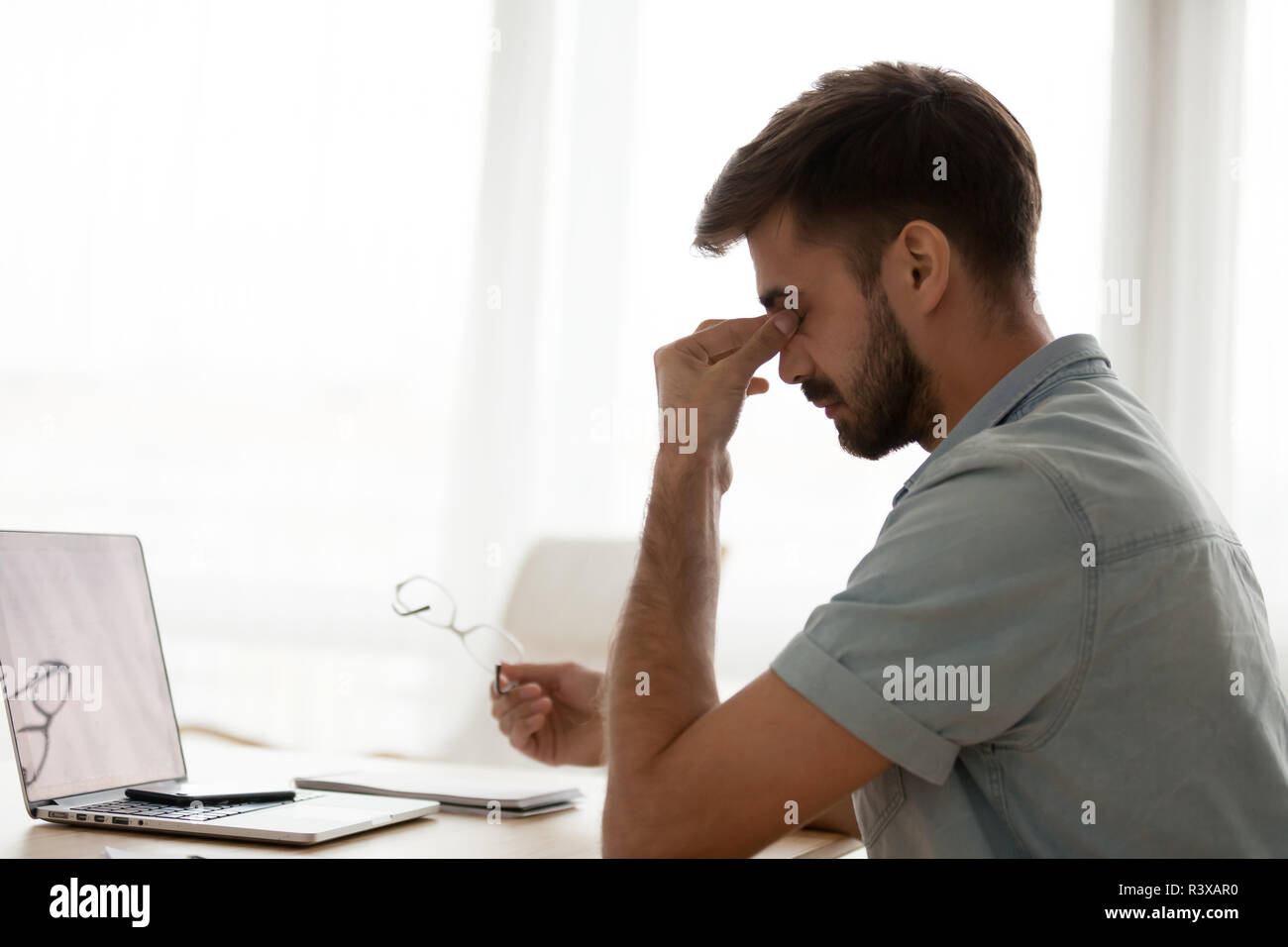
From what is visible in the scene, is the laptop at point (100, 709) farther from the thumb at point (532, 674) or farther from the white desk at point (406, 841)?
the thumb at point (532, 674)

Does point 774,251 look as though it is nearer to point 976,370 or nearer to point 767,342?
point 767,342

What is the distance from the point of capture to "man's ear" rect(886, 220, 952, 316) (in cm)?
109

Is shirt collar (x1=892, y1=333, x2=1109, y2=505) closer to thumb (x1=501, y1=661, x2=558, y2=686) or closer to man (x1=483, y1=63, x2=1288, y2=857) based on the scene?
man (x1=483, y1=63, x2=1288, y2=857)

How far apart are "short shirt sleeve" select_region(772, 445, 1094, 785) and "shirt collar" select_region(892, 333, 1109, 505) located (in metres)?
0.18

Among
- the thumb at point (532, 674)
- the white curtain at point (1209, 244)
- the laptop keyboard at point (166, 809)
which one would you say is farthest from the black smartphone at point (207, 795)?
the white curtain at point (1209, 244)

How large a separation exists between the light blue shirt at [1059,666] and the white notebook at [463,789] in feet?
1.64

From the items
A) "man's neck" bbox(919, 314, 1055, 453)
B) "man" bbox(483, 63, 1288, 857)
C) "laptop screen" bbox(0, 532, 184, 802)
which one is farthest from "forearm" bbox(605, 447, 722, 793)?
"laptop screen" bbox(0, 532, 184, 802)

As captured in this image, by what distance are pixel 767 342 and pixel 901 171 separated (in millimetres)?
207

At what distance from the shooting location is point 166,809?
1.11m

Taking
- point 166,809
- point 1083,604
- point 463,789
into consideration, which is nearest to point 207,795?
point 166,809

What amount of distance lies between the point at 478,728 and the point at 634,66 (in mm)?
1794

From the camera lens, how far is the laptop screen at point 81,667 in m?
1.12
